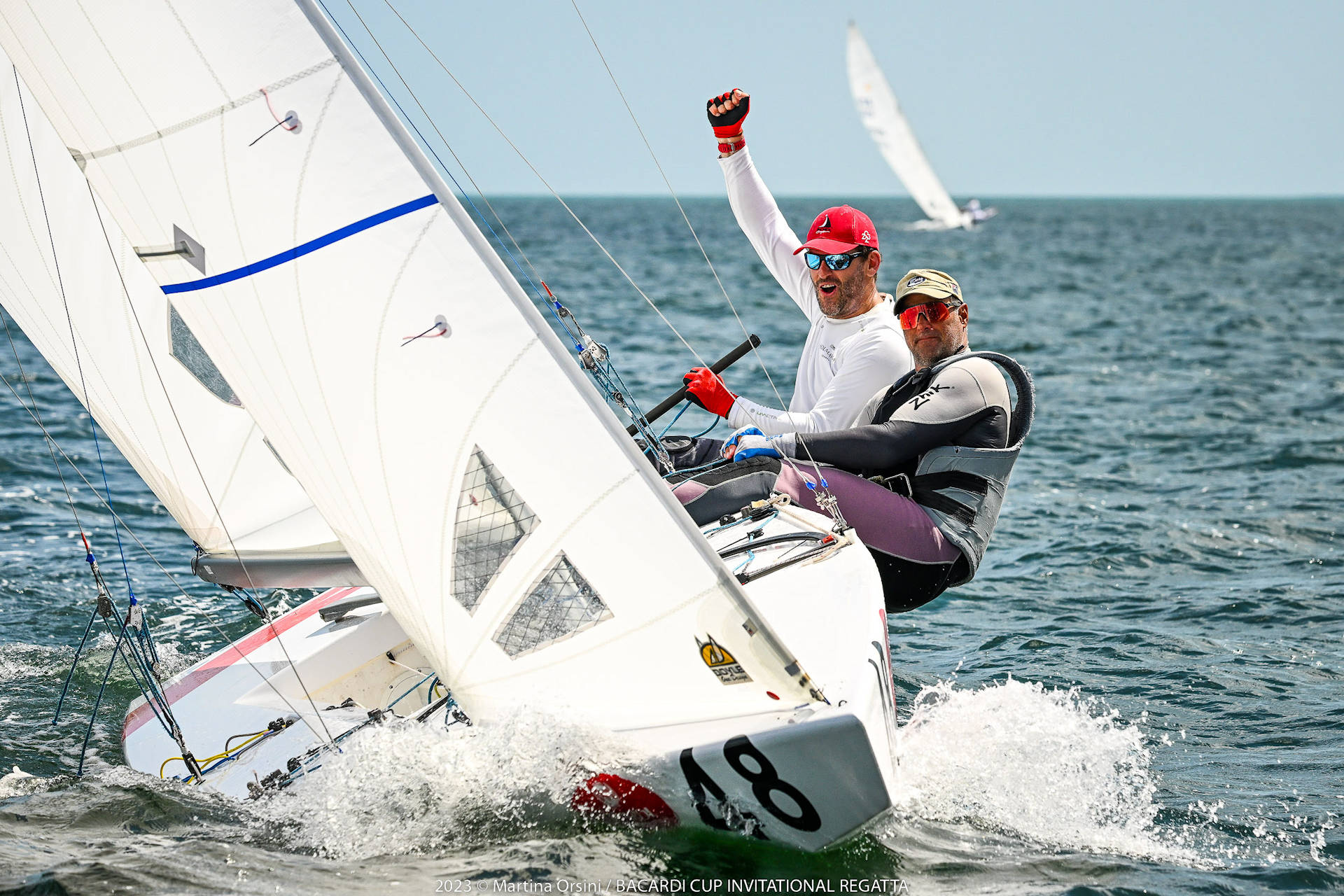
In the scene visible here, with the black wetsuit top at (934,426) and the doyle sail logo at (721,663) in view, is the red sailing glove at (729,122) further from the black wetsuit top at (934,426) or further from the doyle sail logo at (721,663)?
the doyle sail logo at (721,663)

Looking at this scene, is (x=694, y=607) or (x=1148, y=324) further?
(x=1148, y=324)

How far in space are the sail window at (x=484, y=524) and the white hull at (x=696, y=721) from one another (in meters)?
0.37

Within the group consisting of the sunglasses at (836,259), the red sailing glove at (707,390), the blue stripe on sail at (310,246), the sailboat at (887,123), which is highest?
the sailboat at (887,123)

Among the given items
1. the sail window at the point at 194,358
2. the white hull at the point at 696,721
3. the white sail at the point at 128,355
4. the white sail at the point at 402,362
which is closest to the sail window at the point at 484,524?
the white sail at the point at 402,362

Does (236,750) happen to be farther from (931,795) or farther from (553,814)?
(931,795)

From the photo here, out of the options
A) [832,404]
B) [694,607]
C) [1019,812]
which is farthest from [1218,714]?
[694,607]

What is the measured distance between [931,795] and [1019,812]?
0.75 ft

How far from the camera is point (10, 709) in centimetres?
405

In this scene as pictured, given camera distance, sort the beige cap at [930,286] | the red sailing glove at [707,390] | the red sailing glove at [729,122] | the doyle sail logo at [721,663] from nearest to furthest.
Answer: the doyle sail logo at [721,663] → the beige cap at [930,286] → the red sailing glove at [707,390] → the red sailing glove at [729,122]

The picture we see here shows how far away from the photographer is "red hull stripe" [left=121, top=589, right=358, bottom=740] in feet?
12.9

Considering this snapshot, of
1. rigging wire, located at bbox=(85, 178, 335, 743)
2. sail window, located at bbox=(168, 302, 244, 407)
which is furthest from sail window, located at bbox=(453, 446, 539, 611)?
sail window, located at bbox=(168, 302, 244, 407)

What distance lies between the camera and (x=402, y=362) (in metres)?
2.79

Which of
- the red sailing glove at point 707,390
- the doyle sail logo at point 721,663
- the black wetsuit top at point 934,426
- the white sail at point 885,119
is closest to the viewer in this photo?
the doyle sail logo at point 721,663

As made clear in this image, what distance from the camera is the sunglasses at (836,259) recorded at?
396cm
